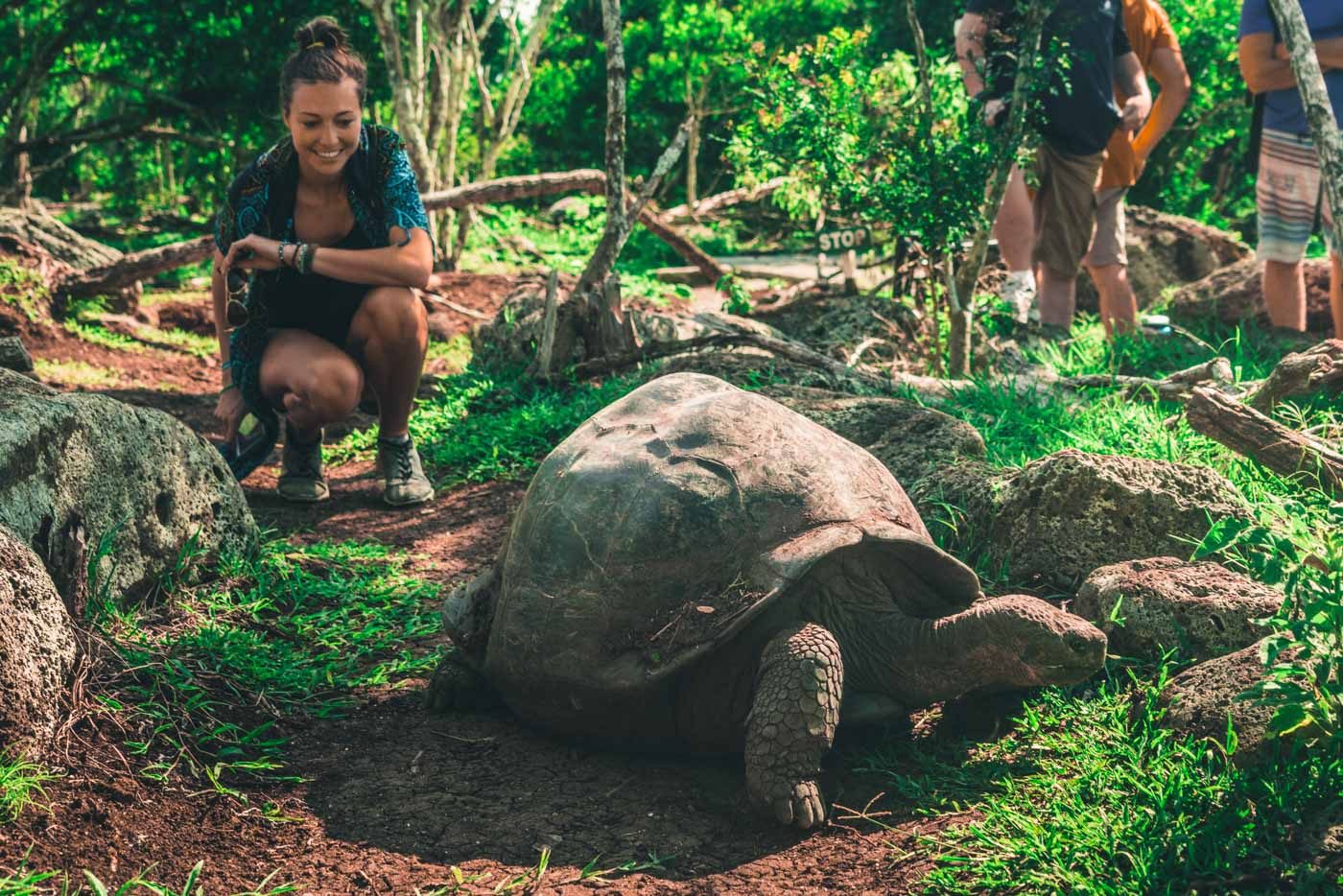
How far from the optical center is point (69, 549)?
118 inches

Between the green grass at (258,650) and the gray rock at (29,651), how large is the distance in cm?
19

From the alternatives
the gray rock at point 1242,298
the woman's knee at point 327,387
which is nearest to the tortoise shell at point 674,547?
the woman's knee at point 327,387

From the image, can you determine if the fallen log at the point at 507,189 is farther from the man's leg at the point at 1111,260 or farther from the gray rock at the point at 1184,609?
the gray rock at the point at 1184,609

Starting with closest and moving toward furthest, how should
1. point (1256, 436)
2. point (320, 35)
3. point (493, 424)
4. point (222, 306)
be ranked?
1. point (1256, 436)
2. point (320, 35)
3. point (222, 306)
4. point (493, 424)

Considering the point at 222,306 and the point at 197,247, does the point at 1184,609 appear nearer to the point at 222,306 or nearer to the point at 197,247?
the point at 222,306

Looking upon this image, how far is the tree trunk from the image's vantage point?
3.51m

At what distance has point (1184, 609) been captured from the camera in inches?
116

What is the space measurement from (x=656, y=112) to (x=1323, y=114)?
11.6 meters

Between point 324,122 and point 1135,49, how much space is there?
4542 millimetres

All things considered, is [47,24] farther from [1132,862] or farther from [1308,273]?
[1132,862]

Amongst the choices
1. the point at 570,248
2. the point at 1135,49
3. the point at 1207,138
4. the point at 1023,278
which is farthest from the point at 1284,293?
the point at 570,248

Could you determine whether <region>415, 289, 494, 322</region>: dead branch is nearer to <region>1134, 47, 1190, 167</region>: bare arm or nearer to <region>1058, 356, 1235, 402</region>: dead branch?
<region>1134, 47, 1190, 167</region>: bare arm

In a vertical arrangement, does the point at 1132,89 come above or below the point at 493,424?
above

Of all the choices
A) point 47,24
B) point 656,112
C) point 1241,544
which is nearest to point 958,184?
point 1241,544
